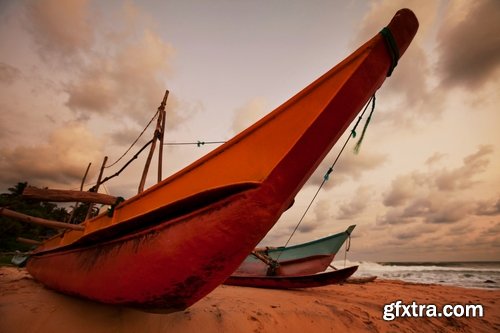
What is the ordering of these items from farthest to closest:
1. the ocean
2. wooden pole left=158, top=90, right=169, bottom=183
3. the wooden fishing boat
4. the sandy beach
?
the ocean → wooden pole left=158, top=90, right=169, bottom=183 → the wooden fishing boat → the sandy beach

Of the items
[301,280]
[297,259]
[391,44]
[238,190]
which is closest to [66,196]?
[238,190]

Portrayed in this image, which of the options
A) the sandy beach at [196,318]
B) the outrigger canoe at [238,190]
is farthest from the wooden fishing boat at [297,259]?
the outrigger canoe at [238,190]

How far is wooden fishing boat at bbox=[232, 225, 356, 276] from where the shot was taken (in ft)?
30.8

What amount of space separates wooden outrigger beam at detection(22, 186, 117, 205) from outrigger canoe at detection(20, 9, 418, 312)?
4.31ft

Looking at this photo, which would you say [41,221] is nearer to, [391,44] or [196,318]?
[196,318]

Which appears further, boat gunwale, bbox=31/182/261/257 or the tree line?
the tree line

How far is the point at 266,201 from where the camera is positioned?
7.21 feet

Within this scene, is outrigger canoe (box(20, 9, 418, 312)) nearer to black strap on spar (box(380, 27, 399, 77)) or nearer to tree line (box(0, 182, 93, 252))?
black strap on spar (box(380, 27, 399, 77))

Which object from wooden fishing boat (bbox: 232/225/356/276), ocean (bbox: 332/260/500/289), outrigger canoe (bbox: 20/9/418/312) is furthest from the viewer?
ocean (bbox: 332/260/500/289)

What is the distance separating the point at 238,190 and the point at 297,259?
8882 mm

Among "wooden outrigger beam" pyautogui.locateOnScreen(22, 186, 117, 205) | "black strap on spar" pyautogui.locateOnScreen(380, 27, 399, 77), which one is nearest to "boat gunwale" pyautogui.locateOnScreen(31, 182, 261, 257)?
"wooden outrigger beam" pyautogui.locateOnScreen(22, 186, 117, 205)

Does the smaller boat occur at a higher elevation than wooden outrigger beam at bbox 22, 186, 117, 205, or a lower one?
lower

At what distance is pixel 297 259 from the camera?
10.0 m

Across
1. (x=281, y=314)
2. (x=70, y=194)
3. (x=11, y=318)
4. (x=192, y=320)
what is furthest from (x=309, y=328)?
(x=70, y=194)
